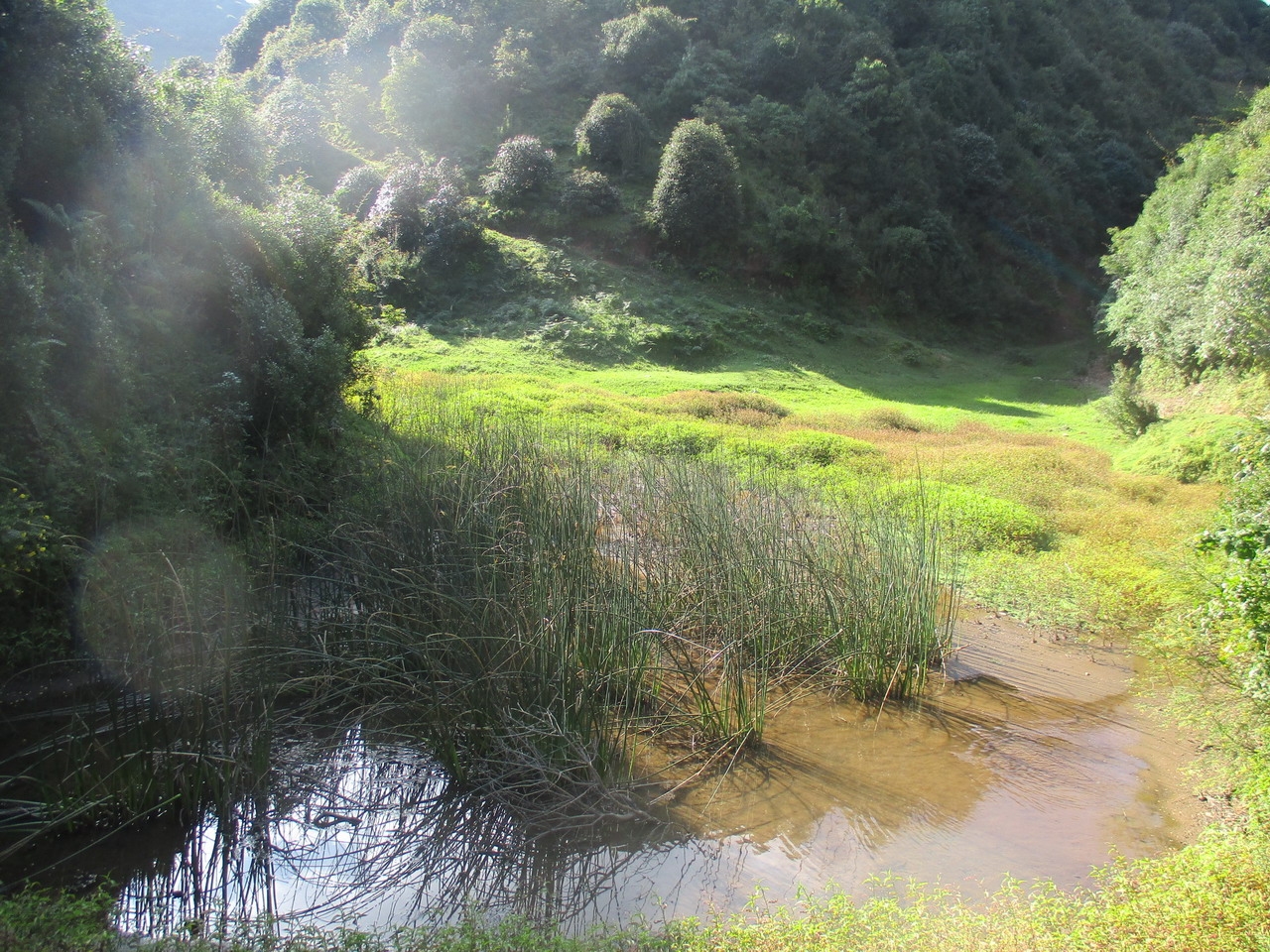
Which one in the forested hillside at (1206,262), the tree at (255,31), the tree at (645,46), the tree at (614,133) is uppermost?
the tree at (255,31)

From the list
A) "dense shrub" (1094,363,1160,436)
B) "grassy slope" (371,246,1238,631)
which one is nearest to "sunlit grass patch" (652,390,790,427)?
"grassy slope" (371,246,1238,631)

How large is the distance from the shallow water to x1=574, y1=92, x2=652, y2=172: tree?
25701 millimetres

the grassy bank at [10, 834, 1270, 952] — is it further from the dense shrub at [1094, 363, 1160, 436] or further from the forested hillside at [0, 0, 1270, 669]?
the dense shrub at [1094, 363, 1160, 436]

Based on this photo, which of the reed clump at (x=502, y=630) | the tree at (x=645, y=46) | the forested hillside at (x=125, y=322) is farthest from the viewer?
the tree at (x=645, y=46)

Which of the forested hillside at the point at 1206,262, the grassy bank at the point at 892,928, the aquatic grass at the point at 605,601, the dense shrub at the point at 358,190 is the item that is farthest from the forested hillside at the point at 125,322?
the dense shrub at the point at 358,190

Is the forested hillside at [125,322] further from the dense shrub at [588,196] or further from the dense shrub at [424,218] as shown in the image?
the dense shrub at [588,196]

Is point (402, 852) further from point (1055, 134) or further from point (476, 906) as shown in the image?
point (1055, 134)

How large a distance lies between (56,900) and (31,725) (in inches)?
76.5

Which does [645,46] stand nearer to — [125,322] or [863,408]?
[863,408]

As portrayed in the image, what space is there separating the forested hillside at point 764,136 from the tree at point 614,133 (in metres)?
0.08

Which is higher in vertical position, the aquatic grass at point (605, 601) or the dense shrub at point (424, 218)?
the dense shrub at point (424, 218)

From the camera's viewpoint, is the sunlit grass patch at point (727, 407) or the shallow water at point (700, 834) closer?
the shallow water at point (700, 834)

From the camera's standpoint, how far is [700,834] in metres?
4.15

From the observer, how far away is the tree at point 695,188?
2559 centimetres
